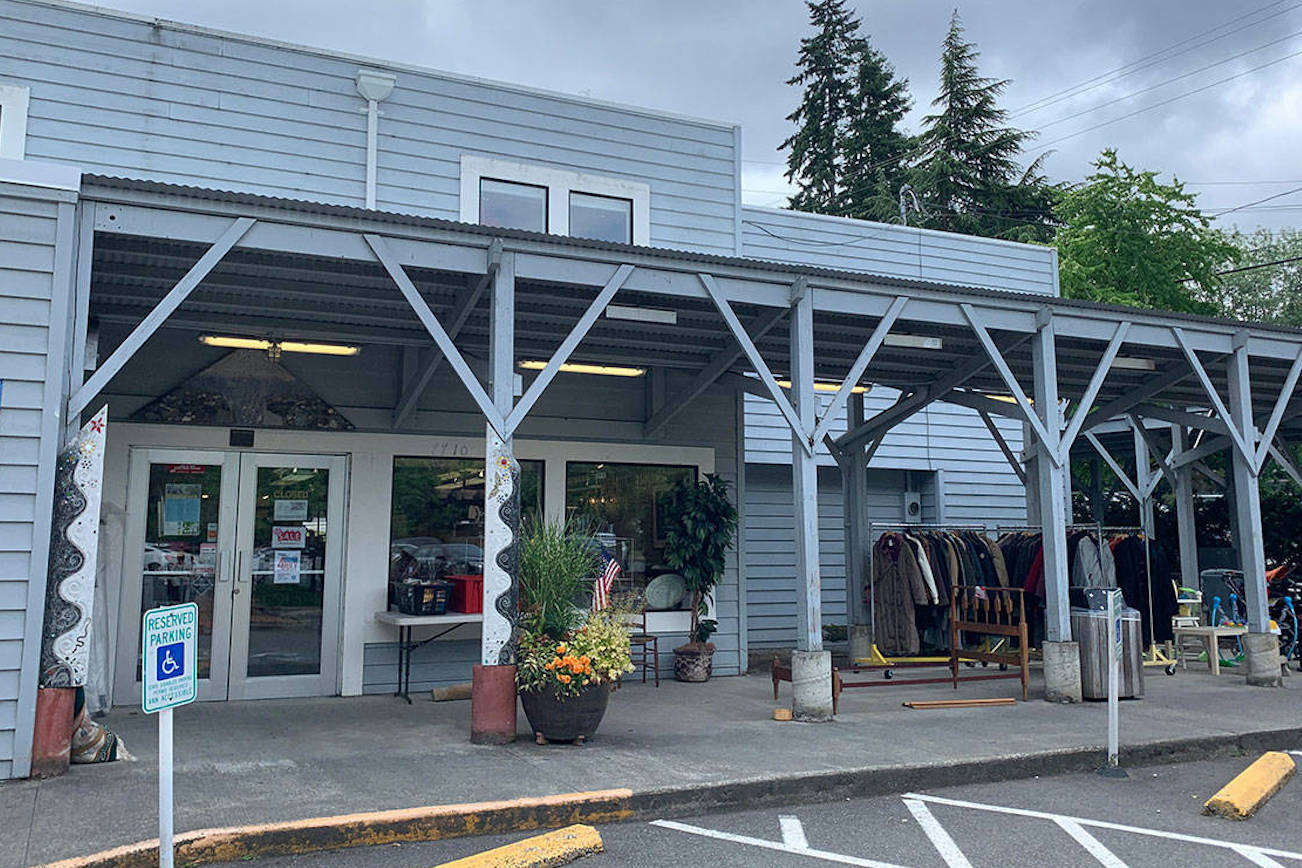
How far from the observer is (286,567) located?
9438 mm

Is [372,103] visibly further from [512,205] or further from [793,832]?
[793,832]

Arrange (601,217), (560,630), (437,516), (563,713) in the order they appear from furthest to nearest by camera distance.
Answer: (601,217) → (437,516) → (560,630) → (563,713)

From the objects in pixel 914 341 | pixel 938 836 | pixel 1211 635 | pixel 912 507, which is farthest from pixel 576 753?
pixel 912 507

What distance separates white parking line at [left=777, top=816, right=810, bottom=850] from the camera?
522cm

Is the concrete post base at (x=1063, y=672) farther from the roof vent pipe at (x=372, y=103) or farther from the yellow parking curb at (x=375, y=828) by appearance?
the roof vent pipe at (x=372, y=103)

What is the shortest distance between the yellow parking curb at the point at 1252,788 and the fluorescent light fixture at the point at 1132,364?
4967 mm

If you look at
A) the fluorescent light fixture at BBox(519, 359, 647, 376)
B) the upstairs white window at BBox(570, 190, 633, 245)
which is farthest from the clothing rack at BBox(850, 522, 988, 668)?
the upstairs white window at BBox(570, 190, 633, 245)

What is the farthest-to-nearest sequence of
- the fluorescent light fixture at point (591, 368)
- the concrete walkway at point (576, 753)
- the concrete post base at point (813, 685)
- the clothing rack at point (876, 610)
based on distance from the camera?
1. the clothing rack at point (876, 610)
2. the fluorescent light fixture at point (591, 368)
3. the concrete post base at point (813, 685)
4. the concrete walkway at point (576, 753)

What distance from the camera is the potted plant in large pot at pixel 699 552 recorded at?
10805mm

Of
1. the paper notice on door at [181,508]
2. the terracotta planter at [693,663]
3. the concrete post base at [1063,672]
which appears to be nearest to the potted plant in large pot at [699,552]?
the terracotta planter at [693,663]

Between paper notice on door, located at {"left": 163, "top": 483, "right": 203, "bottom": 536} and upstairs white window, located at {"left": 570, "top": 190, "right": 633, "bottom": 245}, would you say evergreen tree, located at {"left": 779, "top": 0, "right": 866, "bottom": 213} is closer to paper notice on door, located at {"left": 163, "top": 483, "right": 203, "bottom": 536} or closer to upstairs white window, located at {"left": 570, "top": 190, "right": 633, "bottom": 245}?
upstairs white window, located at {"left": 570, "top": 190, "right": 633, "bottom": 245}

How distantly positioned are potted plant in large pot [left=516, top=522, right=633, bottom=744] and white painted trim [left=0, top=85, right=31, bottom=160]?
236 inches

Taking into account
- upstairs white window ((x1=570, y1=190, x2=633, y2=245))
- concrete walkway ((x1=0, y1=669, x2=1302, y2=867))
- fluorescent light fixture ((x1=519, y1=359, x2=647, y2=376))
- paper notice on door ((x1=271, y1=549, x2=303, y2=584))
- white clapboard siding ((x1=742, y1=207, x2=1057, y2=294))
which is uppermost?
white clapboard siding ((x1=742, y1=207, x2=1057, y2=294))

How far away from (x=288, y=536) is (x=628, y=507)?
359 centimetres
